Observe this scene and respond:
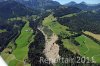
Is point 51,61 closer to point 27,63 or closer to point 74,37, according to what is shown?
point 27,63

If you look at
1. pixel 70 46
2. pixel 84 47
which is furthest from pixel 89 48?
pixel 70 46

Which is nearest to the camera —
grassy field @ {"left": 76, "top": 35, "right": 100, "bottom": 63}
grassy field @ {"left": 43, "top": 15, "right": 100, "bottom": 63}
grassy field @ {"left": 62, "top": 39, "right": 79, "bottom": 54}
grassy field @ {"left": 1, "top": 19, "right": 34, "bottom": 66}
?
grassy field @ {"left": 1, "top": 19, "right": 34, "bottom": 66}

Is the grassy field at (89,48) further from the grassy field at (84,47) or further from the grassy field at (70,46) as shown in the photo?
the grassy field at (70,46)

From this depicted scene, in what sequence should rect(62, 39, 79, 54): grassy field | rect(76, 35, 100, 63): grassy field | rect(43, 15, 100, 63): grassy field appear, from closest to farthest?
rect(76, 35, 100, 63): grassy field
rect(43, 15, 100, 63): grassy field
rect(62, 39, 79, 54): grassy field

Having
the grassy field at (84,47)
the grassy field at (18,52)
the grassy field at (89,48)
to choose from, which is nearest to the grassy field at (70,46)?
the grassy field at (84,47)

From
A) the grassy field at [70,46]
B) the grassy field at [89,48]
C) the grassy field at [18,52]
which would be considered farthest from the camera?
the grassy field at [70,46]

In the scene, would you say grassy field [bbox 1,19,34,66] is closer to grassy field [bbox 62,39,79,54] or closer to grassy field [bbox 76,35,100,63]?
grassy field [bbox 62,39,79,54]

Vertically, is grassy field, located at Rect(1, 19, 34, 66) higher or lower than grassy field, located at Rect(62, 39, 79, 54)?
lower

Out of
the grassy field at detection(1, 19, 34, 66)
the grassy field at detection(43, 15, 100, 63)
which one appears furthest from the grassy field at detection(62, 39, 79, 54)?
the grassy field at detection(1, 19, 34, 66)
